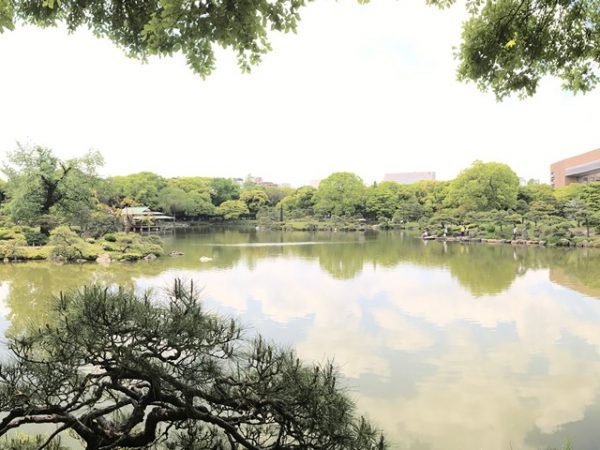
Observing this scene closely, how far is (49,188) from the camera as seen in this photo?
15938 millimetres

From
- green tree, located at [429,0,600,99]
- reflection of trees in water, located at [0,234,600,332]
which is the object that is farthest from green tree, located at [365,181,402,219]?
green tree, located at [429,0,600,99]

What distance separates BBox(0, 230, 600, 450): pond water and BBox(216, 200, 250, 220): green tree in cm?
2635

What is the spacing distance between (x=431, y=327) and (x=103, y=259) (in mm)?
10814

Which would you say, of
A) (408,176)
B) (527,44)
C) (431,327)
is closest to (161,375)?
(527,44)

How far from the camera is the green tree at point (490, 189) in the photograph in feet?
96.4

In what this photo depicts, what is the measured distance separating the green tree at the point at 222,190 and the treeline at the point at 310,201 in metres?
0.10

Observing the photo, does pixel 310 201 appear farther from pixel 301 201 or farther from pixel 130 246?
pixel 130 246

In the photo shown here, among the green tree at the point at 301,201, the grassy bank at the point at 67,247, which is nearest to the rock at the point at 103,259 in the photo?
the grassy bank at the point at 67,247

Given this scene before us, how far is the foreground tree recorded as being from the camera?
1.64 meters

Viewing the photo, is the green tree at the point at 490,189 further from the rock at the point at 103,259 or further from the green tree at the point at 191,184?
the green tree at the point at 191,184

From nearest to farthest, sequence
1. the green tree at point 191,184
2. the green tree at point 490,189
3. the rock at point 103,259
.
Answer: the rock at point 103,259
the green tree at point 490,189
the green tree at point 191,184

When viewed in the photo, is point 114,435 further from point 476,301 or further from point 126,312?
point 476,301

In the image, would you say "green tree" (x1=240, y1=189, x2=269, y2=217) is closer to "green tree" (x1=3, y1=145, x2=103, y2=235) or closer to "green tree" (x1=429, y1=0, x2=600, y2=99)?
"green tree" (x1=3, y1=145, x2=103, y2=235)

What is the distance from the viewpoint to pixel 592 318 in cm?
706
